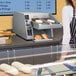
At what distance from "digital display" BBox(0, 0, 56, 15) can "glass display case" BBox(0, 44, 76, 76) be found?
1620 mm

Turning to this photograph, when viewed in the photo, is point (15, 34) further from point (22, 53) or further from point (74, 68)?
point (74, 68)

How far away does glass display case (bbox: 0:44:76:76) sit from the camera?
99cm

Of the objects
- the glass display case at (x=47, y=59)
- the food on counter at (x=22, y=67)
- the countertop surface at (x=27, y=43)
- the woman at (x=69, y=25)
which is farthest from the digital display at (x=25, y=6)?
the food on counter at (x=22, y=67)

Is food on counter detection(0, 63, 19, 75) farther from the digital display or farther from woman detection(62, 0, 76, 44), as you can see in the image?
the digital display

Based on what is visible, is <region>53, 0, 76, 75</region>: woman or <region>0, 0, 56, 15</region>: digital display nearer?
<region>53, 0, 76, 75</region>: woman

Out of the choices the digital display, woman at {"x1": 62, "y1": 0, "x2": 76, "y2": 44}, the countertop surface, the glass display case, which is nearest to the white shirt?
woman at {"x1": 62, "y1": 0, "x2": 76, "y2": 44}

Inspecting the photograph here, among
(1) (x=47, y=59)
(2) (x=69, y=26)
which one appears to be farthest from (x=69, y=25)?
(1) (x=47, y=59)

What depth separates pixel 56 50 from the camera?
136 cm

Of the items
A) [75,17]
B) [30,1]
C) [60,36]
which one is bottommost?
[60,36]

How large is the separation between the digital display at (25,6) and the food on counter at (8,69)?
6.02 feet

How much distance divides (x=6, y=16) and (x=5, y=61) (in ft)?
5.92

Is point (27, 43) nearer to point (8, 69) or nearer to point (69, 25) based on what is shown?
point (69, 25)

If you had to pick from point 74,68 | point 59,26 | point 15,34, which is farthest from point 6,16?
point 74,68

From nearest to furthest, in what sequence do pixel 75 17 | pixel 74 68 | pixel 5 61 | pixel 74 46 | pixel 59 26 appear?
pixel 74 68
pixel 5 61
pixel 74 46
pixel 75 17
pixel 59 26
